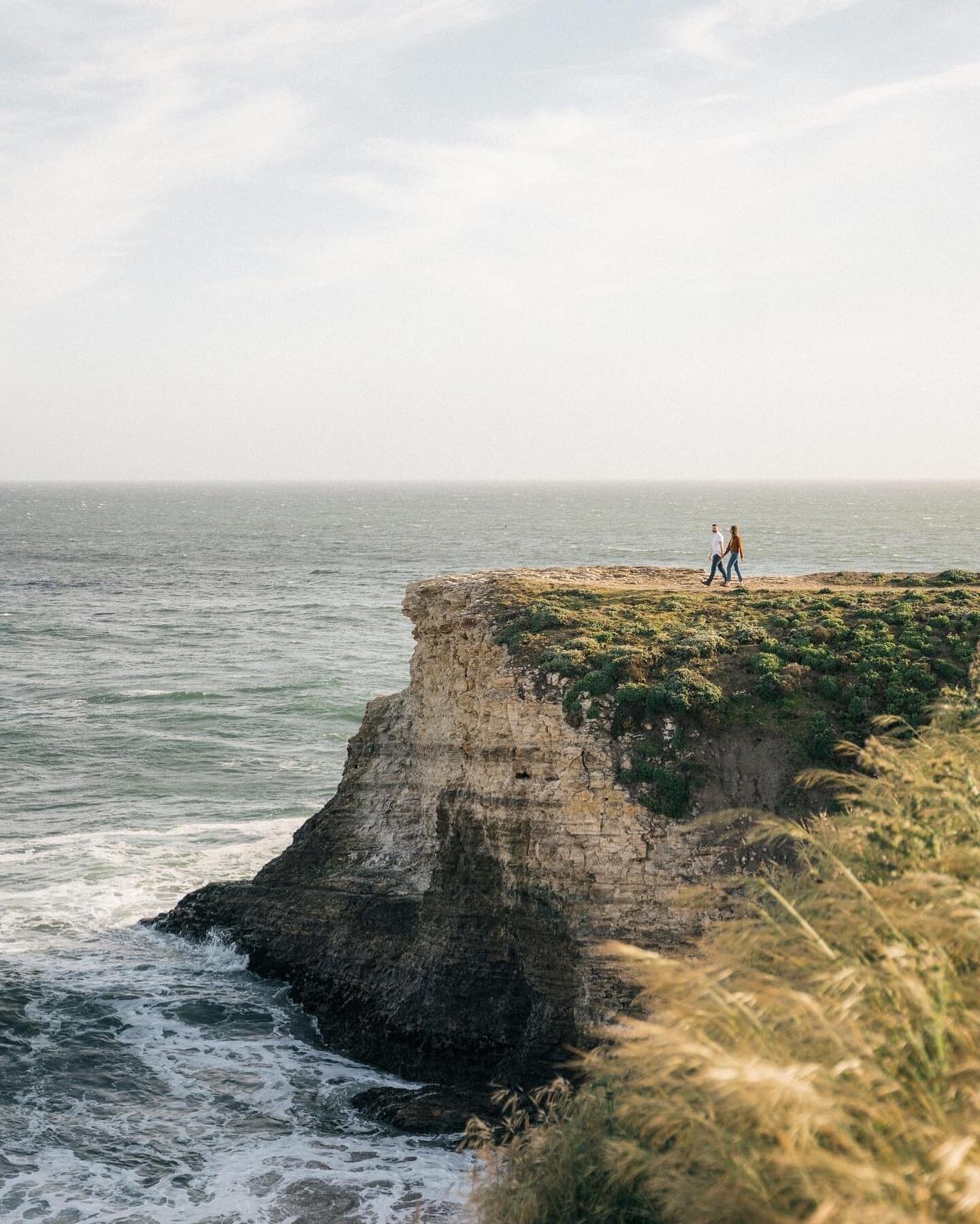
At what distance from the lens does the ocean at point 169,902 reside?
1792 centimetres

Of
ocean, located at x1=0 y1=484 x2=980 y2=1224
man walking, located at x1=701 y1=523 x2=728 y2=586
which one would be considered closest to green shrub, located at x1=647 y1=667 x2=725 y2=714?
ocean, located at x1=0 y1=484 x2=980 y2=1224

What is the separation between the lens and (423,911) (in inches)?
906

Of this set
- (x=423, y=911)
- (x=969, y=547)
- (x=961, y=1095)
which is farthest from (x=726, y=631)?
(x=969, y=547)

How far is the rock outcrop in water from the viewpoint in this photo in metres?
19.9

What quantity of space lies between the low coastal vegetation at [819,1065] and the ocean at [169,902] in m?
7.19

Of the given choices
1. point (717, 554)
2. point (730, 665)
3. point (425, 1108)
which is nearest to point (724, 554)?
point (717, 554)

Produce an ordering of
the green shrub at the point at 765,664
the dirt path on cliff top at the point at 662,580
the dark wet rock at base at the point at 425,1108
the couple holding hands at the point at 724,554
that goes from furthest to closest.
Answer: the couple holding hands at the point at 724,554 → the dirt path on cliff top at the point at 662,580 → the green shrub at the point at 765,664 → the dark wet rock at base at the point at 425,1108

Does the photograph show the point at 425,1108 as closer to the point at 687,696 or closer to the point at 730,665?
the point at 687,696

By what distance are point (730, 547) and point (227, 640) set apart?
4001 centimetres

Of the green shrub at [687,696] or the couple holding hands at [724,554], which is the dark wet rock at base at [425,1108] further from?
the couple holding hands at [724,554]

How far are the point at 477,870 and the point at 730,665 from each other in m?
6.35

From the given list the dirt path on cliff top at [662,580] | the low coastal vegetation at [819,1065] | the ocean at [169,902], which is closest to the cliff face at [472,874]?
the ocean at [169,902]

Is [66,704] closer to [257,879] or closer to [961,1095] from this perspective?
[257,879]

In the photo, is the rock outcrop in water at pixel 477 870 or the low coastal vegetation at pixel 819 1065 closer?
the low coastal vegetation at pixel 819 1065
